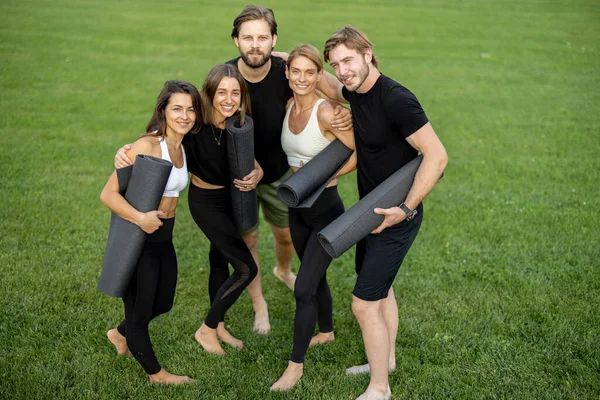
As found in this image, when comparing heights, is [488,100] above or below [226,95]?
below

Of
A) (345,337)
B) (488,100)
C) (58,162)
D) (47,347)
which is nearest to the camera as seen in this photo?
(47,347)

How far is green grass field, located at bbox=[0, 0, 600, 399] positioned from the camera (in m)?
4.54

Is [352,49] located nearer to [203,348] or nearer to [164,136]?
[164,136]

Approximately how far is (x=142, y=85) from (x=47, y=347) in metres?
9.31

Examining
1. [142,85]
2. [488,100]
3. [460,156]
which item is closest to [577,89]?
[488,100]

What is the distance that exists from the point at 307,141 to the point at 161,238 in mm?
1232

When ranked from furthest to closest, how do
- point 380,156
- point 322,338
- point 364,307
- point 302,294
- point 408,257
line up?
point 408,257, point 322,338, point 302,294, point 364,307, point 380,156

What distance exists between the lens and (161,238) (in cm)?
425

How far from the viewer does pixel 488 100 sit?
41.3 ft

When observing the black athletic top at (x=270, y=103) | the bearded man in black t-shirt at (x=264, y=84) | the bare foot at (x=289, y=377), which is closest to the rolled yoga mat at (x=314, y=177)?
the bearded man in black t-shirt at (x=264, y=84)

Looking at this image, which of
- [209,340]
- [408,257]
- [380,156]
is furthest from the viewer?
[408,257]

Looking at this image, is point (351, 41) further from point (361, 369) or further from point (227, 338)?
point (227, 338)

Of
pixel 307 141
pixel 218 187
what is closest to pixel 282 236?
pixel 218 187

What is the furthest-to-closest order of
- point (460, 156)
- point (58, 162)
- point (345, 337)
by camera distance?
point (460, 156), point (58, 162), point (345, 337)
